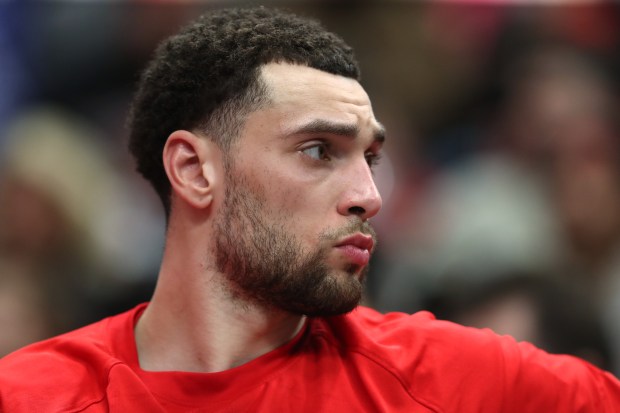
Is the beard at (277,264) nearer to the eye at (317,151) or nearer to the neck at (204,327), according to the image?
the neck at (204,327)

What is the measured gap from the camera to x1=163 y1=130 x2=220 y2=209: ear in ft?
7.55

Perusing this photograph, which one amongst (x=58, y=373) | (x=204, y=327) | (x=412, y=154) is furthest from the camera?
(x=412, y=154)

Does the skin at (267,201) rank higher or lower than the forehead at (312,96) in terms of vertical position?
lower

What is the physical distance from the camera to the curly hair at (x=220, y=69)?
2289mm

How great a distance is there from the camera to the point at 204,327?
2271mm

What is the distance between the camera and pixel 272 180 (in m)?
2.20

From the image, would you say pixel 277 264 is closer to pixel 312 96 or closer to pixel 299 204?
pixel 299 204

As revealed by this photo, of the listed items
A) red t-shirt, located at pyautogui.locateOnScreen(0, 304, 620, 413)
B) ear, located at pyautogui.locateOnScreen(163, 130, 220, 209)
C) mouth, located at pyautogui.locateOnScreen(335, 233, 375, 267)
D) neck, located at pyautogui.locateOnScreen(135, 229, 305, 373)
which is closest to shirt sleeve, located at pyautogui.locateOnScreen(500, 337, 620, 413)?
red t-shirt, located at pyautogui.locateOnScreen(0, 304, 620, 413)

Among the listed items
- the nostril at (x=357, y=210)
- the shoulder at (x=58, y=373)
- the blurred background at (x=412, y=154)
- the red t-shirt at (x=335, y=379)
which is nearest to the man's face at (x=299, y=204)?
the nostril at (x=357, y=210)

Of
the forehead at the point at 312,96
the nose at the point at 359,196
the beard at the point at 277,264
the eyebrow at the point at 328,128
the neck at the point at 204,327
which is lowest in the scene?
the neck at the point at 204,327

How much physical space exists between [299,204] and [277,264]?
16 centimetres

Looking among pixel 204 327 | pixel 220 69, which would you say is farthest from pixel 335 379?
pixel 220 69

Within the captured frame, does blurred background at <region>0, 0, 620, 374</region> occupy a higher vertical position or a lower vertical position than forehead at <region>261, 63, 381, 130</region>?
lower

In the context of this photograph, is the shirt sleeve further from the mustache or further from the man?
the mustache
